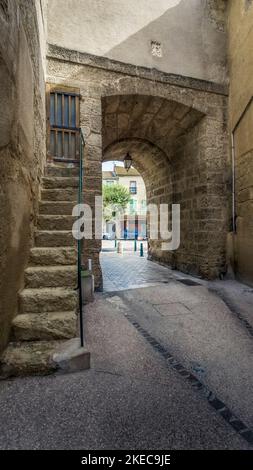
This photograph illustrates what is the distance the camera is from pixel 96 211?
4461mm

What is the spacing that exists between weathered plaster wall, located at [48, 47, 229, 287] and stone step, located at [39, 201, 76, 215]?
1233 millimetres

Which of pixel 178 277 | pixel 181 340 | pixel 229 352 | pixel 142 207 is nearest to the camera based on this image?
pixel 229 352

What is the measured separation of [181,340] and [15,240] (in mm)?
2051

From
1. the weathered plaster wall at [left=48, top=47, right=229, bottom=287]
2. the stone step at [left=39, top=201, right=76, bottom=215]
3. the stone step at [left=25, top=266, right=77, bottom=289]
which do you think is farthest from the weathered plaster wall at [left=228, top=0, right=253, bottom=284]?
the stone step at [left=25, top=266, right=77, bottom=289]

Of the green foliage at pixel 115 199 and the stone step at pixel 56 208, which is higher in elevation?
the green foliage at pixel 115 199

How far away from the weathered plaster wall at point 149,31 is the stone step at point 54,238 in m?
3.89

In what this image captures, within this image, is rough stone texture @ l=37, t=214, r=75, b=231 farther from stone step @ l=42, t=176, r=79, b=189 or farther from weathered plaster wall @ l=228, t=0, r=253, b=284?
weathered plaster wall @ l=228, t=0, r=253, b=284

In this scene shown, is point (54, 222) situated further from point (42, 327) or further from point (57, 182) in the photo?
point (42, 327)

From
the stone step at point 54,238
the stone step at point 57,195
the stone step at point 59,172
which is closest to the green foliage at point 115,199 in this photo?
the stone step at point 59,172

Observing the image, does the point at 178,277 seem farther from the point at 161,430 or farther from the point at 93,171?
the point at 161,430

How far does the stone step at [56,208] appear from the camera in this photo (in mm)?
3182

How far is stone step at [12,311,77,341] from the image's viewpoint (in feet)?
6.78

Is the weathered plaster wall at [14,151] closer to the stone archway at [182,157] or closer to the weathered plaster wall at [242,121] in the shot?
the stone archway at [182,157]
